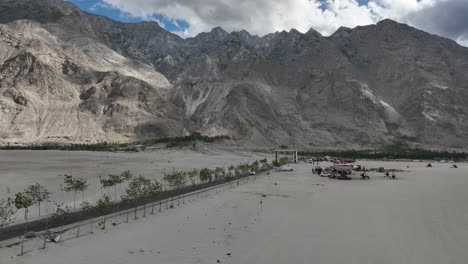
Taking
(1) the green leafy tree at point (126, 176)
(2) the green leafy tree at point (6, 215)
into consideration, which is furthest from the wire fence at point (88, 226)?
(1) the green leafy tree at point (126, 176)

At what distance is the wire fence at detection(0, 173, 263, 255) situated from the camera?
21422 millimetres

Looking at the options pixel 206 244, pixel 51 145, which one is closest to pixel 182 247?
pixel 206 244

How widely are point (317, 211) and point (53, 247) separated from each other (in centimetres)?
1958

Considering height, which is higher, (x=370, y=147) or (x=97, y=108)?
(x=97, y=108)

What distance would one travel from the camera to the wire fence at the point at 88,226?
21422 mm

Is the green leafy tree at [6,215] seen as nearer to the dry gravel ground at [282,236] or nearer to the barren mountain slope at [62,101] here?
the dry gravel ground at [282,236]

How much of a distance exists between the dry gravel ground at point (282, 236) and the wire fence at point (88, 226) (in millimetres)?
799

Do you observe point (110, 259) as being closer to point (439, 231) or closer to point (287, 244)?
point (287, 244)

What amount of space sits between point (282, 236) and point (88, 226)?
12171 millimetres

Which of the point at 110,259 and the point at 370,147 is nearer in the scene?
the point at 110,259

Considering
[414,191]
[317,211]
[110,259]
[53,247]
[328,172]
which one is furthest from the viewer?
[328,172]

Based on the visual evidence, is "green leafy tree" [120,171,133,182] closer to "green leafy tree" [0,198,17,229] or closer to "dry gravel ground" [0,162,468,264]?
"dry gravel ground" [0,162,468,264]

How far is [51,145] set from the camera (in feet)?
455

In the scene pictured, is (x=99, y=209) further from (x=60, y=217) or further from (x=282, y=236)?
(x=282, y=236)
